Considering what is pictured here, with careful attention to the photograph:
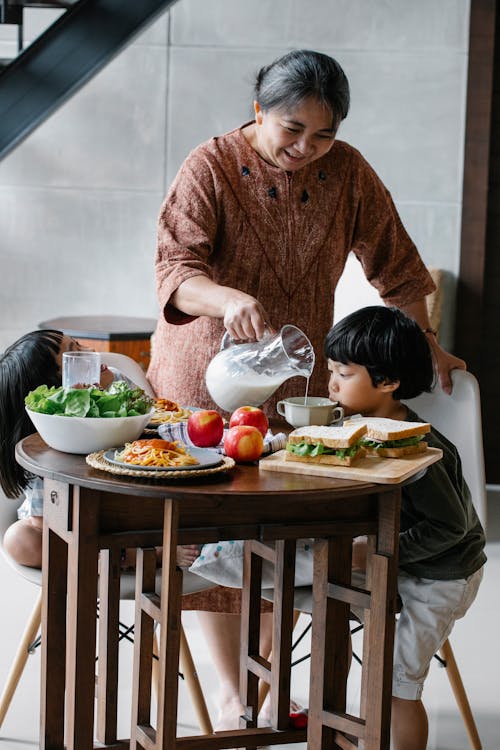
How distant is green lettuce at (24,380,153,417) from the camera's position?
5.80 feet

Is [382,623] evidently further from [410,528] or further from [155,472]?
[155,472]

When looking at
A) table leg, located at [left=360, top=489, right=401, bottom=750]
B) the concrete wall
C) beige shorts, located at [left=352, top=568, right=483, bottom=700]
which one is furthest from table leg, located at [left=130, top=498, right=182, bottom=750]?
the concrete wall

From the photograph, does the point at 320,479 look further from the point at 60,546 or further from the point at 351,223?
the point at 351,223

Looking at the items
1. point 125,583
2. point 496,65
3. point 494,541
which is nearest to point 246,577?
point 125,583

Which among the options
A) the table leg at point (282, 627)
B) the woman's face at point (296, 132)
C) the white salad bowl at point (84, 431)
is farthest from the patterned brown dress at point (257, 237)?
the white salad bowl at point (84, 431)

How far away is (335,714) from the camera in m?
1.95

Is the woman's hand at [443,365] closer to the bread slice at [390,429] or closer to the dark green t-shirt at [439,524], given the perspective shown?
the dark green t-shirt at [439,524]

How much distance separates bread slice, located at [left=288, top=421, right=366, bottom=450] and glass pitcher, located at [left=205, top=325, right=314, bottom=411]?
17cm

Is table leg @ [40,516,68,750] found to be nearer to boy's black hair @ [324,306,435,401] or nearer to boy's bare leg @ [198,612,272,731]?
boy's bare leg @ [198,612,272,731]

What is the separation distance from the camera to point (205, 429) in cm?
185

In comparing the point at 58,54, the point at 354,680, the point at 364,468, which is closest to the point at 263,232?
the point at 364,468

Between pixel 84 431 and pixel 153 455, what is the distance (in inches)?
6.4

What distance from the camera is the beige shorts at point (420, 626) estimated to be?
2.09 metres

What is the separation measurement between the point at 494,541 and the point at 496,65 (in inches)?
84.3
